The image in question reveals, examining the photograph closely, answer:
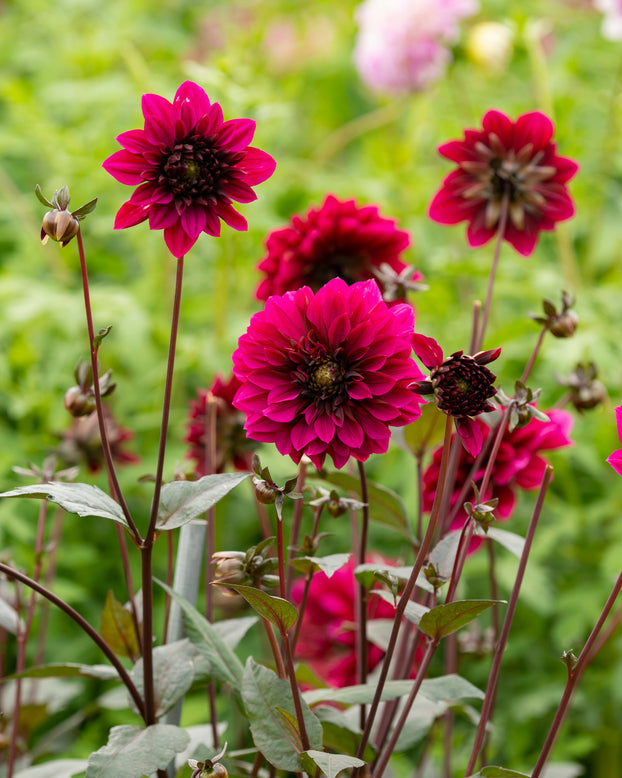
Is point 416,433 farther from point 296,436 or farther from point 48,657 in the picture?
point 48,657

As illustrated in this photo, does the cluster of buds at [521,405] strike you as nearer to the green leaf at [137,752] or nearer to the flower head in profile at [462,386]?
the flower head in profile at [462,386]

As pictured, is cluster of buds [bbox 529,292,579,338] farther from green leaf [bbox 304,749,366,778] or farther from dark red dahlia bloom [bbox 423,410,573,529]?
green leaf [bbox 304,749,366,778]

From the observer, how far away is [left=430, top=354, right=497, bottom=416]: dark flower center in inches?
11.7

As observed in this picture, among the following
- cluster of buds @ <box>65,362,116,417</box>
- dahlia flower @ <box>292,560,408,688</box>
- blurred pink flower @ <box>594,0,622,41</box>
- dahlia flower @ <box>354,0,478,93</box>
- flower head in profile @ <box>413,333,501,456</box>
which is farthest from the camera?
dahlia flower @ <box>354,0,478,93</box>

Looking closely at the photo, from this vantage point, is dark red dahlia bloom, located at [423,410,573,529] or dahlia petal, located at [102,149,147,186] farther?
dark red dahlia bloom, located at [423,410,573,529]

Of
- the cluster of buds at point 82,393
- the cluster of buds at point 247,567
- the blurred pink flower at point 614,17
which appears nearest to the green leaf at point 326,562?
the cluster of buds at point 247,567

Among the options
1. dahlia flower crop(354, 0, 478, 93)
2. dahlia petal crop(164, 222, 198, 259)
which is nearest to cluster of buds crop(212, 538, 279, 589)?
dahlia petal crop(164, 222, 198, 259)

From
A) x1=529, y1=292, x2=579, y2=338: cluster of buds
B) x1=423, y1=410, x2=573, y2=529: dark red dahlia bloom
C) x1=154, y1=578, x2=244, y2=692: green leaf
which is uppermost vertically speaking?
x1=529, y1=292, x2=579, y2=338: cluster of buds

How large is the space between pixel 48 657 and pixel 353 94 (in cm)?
149

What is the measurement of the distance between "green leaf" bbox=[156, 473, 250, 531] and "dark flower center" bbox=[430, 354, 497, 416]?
8 cm

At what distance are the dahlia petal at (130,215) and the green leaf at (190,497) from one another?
0.34ft

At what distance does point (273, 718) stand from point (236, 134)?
9.0 inches

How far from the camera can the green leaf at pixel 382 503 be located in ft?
1.44

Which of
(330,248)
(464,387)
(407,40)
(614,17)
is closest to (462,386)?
(464,387)
